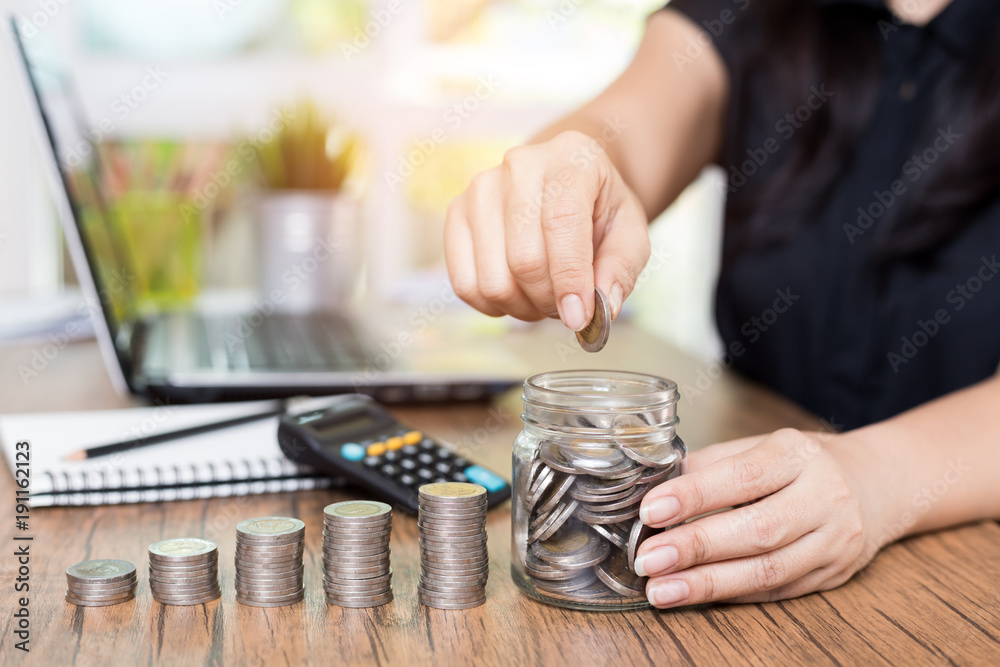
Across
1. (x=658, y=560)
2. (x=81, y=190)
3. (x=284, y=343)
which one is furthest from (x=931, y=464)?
(x=81, y=190)

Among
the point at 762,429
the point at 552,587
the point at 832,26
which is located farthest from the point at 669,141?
the point at 552,587

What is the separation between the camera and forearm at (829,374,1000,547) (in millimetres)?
685

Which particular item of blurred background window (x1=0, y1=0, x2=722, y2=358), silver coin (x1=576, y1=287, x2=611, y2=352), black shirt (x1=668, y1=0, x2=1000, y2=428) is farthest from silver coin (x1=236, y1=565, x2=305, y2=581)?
blurred background window (x1=0, y1=0, x2=722, y2=358)

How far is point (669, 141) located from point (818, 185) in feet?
0.75

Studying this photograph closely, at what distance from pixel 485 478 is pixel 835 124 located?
→ 85 centimetres

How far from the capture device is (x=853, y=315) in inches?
51.9

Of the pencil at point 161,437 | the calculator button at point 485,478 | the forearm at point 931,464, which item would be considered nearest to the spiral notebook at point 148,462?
the pencil at point 161,437

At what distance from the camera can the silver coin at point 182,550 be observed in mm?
558

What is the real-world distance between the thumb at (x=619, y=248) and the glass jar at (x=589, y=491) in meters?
0.12

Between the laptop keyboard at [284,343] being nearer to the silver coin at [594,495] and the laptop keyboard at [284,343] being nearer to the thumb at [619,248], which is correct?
the thumb at [619,248]

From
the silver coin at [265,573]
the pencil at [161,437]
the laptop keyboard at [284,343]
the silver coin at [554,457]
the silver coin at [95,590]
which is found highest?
the silver coin at [554,457]

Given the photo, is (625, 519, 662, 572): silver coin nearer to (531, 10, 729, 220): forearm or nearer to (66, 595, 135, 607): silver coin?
(66, 595, 135, 607): silver coin

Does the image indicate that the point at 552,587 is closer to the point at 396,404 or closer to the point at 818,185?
the point at 396,404

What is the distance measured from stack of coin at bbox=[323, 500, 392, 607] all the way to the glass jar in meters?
0.09
